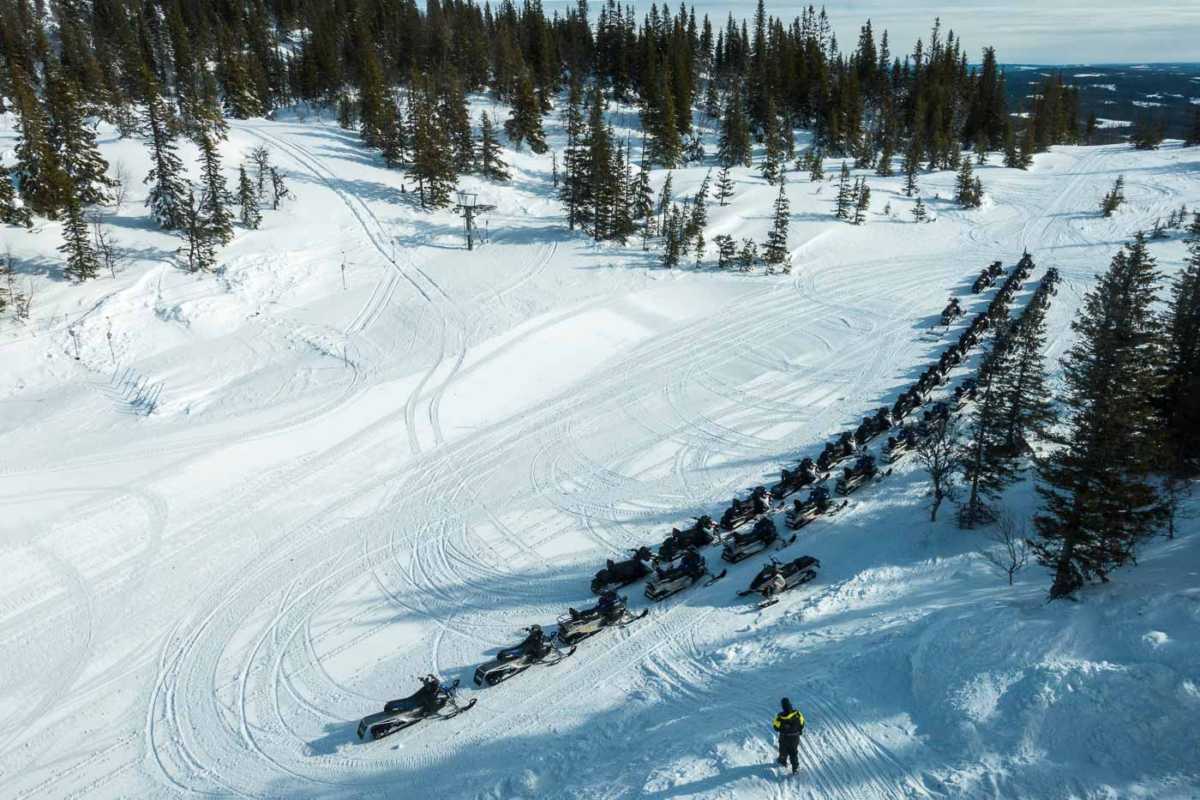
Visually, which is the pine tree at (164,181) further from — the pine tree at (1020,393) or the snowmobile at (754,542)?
the pine tree at (1020,393)

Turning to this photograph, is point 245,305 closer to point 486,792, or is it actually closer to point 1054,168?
point 486,792

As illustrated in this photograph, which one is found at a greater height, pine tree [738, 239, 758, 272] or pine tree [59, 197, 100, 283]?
pine tree [59, 197, 100, 283]

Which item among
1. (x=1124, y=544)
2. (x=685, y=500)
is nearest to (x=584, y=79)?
(x=685, y=500)

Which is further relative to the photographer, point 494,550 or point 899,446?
point 899,446

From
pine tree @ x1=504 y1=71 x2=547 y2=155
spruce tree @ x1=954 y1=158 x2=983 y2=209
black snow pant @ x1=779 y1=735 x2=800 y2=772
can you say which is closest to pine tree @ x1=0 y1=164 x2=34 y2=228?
pine tree @ x1=504 y1=71 x2=547 y2=155

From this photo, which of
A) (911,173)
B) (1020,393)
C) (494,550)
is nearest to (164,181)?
(494,550)

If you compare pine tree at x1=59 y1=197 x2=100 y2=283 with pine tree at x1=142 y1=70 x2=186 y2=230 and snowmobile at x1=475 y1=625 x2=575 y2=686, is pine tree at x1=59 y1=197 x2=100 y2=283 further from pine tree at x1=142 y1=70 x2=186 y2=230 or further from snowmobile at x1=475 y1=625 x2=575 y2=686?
snowmobile at x1=475 y1=625 x2=575 y2=686

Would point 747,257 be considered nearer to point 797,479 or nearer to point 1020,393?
point 797,479
